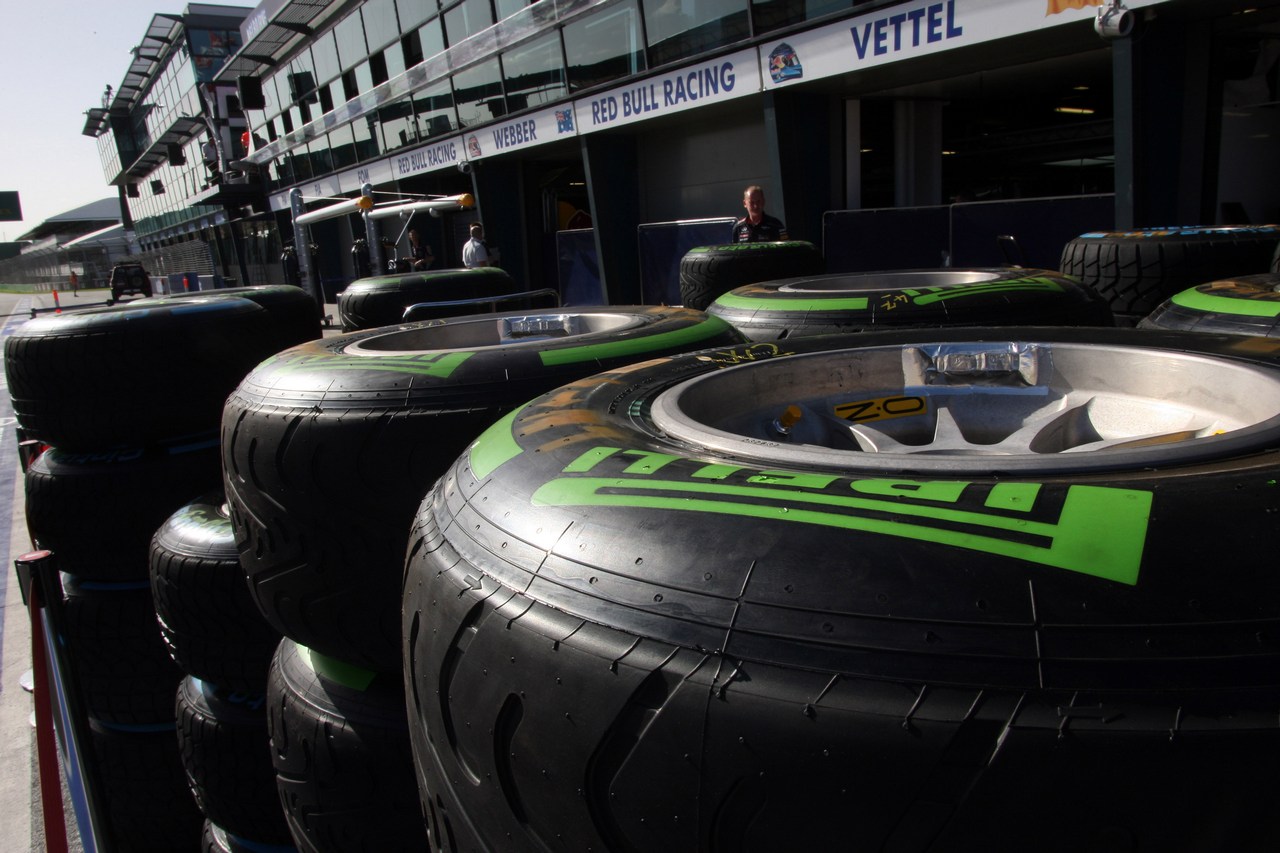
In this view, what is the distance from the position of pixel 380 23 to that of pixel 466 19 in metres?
4.48

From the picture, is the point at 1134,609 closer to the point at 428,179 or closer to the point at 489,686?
the point at 489,686

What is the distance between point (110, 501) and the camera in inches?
133

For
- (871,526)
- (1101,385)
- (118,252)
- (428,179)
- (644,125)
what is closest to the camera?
(871,526)

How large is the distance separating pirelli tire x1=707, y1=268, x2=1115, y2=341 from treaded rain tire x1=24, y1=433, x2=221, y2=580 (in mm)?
2319

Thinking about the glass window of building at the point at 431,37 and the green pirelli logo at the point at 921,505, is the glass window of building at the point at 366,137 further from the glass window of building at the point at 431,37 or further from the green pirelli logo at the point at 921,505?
the green pirelli logo at the point at 921,505

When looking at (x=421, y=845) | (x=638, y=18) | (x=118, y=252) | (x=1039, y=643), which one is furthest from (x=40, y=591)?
(x=118, y=252)

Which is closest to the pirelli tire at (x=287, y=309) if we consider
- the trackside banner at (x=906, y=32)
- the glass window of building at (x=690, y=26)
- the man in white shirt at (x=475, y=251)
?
the trackside banner at (x=906, y=32)

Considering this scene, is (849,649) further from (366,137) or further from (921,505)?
(366,137)

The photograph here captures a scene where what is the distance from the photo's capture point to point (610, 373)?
6.02 feet

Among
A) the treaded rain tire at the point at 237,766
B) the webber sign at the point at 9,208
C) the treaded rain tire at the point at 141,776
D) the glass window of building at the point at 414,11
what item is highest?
the webber sign at the point at 9,208

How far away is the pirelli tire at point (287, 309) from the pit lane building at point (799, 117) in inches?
236

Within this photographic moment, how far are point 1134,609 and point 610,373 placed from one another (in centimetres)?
121

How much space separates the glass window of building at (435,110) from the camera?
16.2 m

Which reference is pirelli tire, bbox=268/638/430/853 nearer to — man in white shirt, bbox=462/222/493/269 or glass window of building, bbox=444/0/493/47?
man in white shirt, bbox=462/222/493/269
